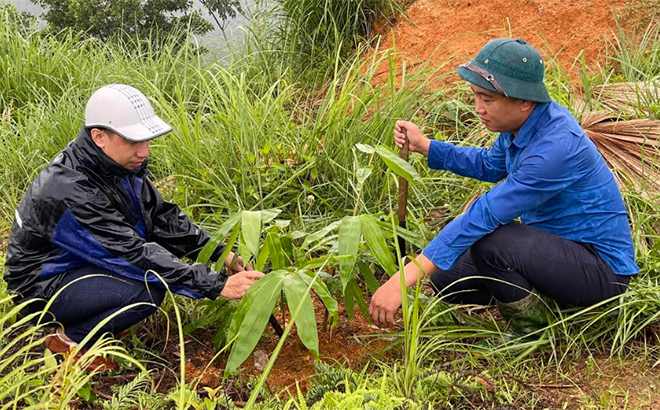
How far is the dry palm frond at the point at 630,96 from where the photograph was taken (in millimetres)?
3430

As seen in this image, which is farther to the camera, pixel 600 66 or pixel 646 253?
pixel 600 66

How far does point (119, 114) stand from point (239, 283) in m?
0.71

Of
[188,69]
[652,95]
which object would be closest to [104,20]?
[188,69]

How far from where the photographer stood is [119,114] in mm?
2223

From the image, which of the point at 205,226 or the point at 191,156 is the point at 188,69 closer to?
the point at 191,156

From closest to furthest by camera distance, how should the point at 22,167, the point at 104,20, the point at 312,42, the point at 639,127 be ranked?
1. the point at 639,127
2. the point at 22,167
3. the point at 312,42
4. the point at 104,20

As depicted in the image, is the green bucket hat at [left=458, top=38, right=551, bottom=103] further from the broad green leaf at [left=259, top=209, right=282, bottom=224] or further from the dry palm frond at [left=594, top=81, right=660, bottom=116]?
the dry palm frond at [left=594, top=81, right=660, bottom=116]

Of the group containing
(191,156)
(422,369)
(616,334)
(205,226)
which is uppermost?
(191,156)

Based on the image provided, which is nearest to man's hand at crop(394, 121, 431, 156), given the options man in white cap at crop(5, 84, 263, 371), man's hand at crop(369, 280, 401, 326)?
man's hand at crop(369, 280, 401, 326)

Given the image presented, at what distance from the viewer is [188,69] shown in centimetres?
503

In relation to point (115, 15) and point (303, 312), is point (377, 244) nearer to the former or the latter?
point (303, 312)

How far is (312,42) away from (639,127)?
8.56ft

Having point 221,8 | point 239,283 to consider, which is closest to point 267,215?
point 239,283

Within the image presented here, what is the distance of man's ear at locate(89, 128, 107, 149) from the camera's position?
2.26m
